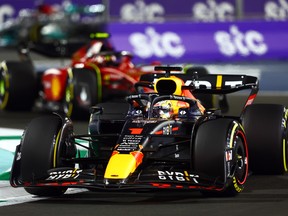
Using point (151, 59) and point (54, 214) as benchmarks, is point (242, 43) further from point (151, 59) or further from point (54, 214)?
point (54, 214)

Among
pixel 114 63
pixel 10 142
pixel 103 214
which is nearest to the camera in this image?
pixel 103 214

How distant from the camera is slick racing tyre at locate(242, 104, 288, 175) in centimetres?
1212

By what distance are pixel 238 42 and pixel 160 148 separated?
15958 millimetres

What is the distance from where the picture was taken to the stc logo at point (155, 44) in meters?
27.1

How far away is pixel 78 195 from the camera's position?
11180 millimetres

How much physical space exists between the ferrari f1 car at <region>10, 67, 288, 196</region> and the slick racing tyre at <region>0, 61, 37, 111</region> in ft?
31.3

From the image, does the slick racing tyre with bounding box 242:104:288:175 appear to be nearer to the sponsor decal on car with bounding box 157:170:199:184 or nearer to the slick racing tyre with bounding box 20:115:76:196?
the sponsor decal on car with bounding box 157:170:199:184

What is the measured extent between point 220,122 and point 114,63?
415 inches

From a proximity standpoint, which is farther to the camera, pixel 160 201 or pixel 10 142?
pixel 10 142

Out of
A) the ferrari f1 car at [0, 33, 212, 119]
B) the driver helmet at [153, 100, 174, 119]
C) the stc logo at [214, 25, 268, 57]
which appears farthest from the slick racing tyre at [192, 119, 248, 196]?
the stc logo at [214, 25, 268, 57]

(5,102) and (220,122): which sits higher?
(220,122)

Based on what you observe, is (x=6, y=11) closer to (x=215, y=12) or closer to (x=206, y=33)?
(x=215, y=12)

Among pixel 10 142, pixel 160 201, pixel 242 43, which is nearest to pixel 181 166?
pixel 160 201

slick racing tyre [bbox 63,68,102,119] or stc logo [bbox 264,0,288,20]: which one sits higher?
stc logo [bbox 264,0,288,20]
